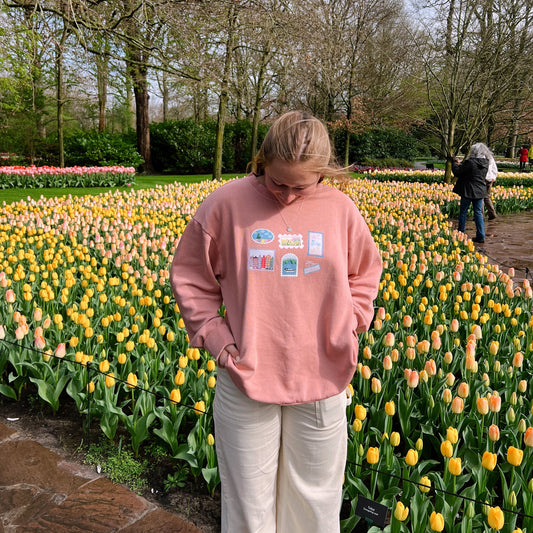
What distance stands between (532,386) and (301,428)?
1635 millimetres

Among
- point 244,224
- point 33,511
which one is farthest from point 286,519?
point 33,511

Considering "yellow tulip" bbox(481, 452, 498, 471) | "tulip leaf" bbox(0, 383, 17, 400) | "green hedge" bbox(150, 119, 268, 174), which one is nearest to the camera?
"yellow tulip" bbox(481, 452, 498, 471)

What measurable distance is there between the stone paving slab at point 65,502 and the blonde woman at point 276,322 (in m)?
0.64

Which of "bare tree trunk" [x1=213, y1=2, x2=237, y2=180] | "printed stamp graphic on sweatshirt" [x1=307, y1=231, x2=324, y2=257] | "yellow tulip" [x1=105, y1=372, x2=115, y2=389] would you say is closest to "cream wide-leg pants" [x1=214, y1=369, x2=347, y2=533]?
"printed stamp graphic on sweatshirt" [x1=307, y1=231, x2=324, y2=257]

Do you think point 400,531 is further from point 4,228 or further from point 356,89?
point 356,89

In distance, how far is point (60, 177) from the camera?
1419 cm

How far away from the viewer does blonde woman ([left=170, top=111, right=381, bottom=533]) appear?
153 centimetres

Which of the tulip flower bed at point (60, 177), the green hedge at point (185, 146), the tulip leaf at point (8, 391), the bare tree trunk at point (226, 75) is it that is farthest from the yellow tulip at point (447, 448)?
the green hedge at point (185, 146)

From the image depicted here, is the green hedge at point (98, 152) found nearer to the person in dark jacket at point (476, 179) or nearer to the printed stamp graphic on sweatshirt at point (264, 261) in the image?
the person in dark jacket at point (476, 179)

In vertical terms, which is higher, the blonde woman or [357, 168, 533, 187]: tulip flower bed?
[357, 168, 533, 187]: tulip flower bed

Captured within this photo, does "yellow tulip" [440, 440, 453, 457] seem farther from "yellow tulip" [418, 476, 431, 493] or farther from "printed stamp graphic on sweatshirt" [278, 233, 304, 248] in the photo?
"printed stamp graphic on sweatshirt" [278, 233, 304, 248]

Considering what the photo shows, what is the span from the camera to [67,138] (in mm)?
20859

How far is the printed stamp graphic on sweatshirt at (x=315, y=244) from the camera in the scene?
154cm

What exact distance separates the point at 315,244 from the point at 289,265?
96 millimetres
